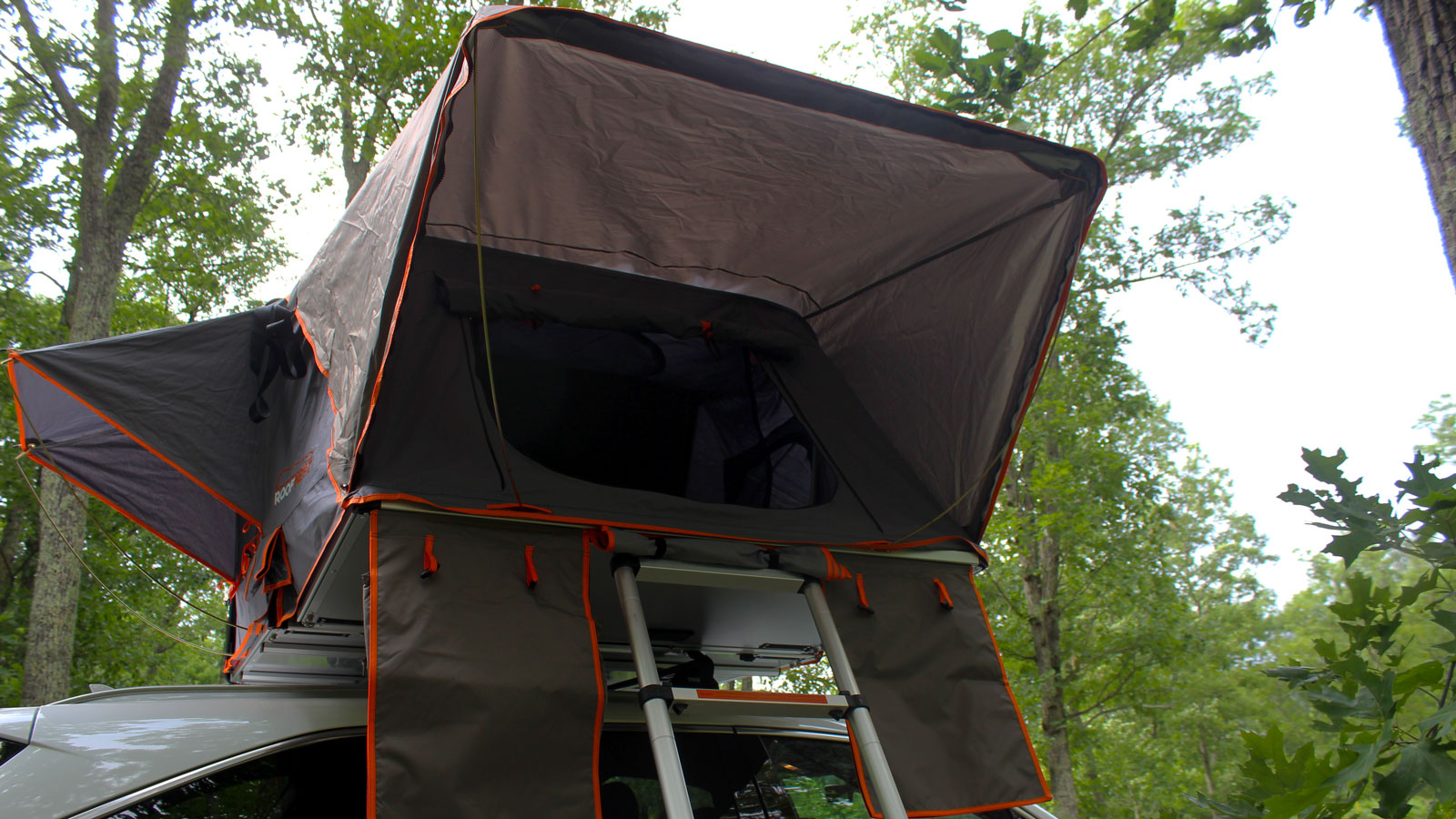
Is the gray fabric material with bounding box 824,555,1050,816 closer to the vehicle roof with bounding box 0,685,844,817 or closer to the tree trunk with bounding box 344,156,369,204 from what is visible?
the vehicle roof with bounding box 0,685,844,817

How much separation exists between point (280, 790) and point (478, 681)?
48cm

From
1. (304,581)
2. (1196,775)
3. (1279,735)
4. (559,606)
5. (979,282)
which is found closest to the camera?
(1279,735)

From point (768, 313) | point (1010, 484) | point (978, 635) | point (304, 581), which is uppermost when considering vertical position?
point (1010, 484)

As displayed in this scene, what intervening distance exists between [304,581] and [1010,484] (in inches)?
404

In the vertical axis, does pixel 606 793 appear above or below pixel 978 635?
below

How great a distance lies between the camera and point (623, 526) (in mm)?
2430

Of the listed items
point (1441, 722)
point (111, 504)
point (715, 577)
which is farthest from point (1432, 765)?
point (111, 504)

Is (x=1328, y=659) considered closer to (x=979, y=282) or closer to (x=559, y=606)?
(x=559, y=606)

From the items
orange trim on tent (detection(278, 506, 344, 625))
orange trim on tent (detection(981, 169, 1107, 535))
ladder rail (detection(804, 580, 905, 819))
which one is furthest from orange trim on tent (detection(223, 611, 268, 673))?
orange trim on tent (detection(981, 169, 1107, 535))

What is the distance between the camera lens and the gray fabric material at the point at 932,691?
8.13ft

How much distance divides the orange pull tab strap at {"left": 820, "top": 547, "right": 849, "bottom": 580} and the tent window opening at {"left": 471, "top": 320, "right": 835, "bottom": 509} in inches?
27.3

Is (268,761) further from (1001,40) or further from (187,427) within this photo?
(1001,40)

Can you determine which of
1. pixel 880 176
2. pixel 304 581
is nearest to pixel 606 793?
pixel 304 581

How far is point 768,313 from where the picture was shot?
3480 millimetres
